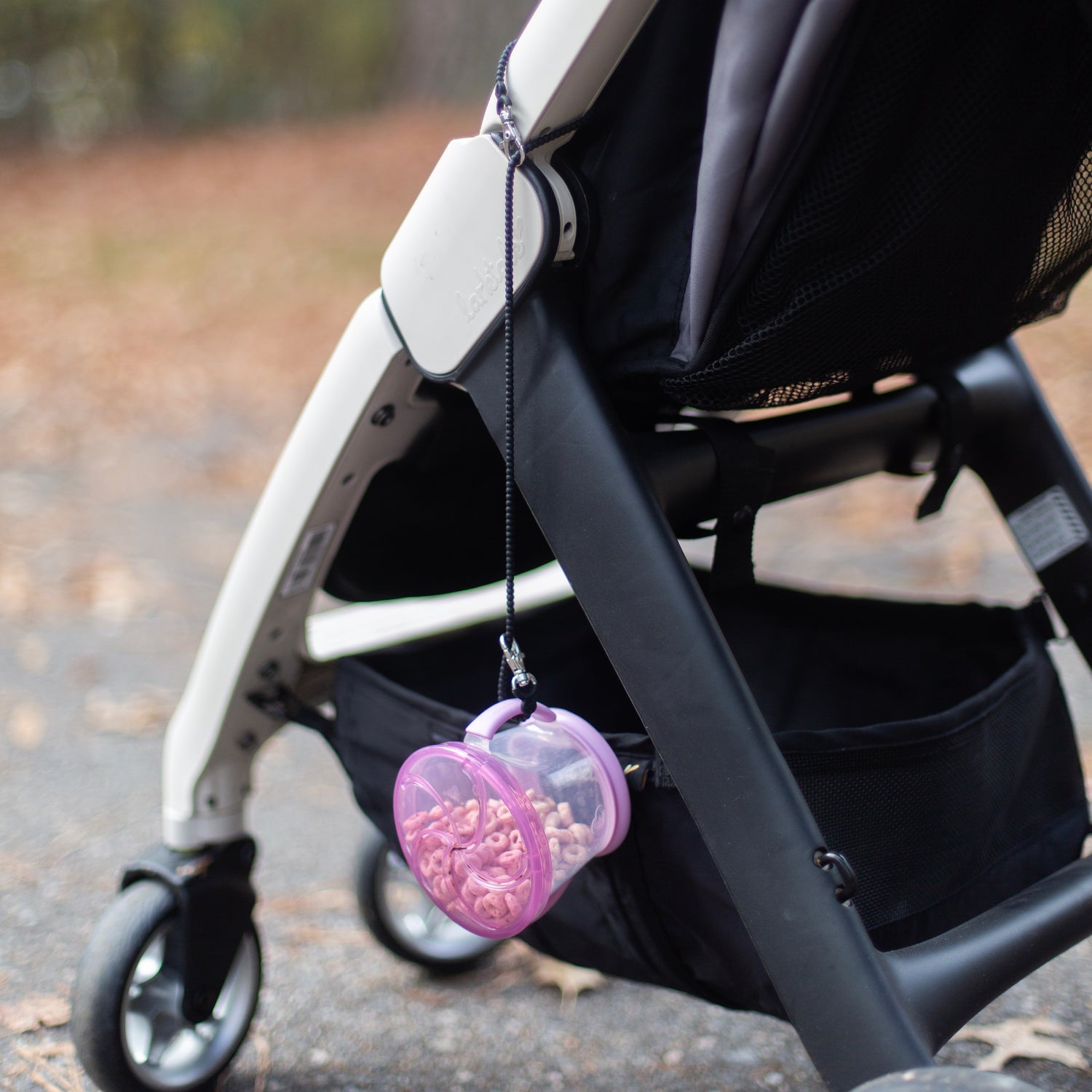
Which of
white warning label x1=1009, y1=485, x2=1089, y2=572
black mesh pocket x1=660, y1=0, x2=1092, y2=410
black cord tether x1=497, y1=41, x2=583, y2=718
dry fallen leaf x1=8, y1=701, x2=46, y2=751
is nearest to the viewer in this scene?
black mesh pocket x1=660, y1=0, x2=1092, y2=410

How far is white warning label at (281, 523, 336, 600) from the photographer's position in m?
1.06

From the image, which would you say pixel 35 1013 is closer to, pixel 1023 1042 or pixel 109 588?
pixel 1023 1042

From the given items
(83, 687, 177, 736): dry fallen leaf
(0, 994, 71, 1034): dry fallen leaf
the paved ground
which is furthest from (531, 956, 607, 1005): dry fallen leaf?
(83, 687, 177, 736): dry fallen leaf

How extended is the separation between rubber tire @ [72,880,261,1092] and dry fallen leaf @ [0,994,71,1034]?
0.27 metres

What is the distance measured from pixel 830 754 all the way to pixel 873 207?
0.40 metres

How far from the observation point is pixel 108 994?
1.07 meters

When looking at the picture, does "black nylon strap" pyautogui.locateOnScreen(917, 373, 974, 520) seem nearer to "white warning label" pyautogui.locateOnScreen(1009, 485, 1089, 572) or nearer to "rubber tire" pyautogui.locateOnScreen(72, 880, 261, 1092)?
"white warning label" pyautogui.locateOnScreen(1009, 485, 1089, 572)

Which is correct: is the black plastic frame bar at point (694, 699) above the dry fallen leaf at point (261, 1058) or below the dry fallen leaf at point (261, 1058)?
above

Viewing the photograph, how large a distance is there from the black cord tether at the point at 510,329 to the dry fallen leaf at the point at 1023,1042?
768 millimetres

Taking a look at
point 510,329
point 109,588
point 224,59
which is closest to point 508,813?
point 510,329

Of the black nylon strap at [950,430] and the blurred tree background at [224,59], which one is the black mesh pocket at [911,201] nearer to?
the black nylon strap at [950,430]

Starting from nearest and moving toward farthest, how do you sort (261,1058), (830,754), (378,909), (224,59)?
(830,754) < (261,1058) < (378,909) < (224,59)

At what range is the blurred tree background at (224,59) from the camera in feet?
24.3

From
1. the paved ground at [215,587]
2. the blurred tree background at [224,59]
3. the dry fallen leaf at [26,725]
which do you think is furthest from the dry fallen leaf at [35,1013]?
the blurred tree background at [224,59]
